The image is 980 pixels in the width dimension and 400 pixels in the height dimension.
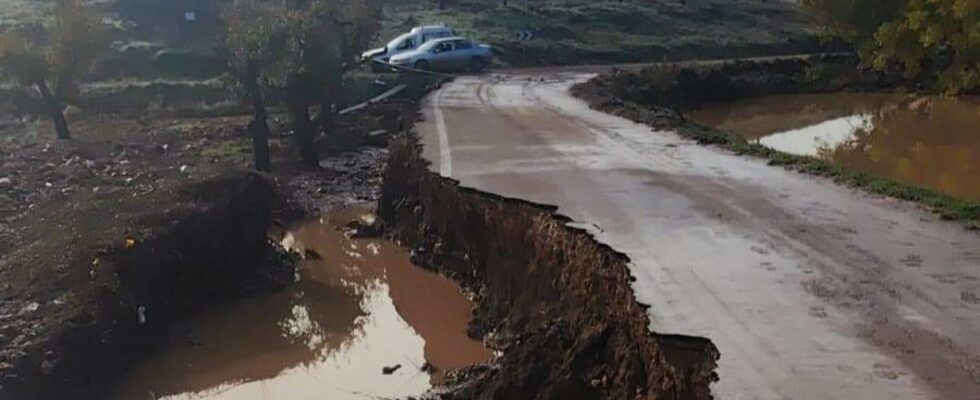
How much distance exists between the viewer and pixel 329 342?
13.8 meters

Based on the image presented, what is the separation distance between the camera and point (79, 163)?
2259cm

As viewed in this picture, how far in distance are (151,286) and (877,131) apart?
64.7 ft

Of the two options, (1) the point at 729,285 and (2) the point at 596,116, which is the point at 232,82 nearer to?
(2) the point at 596,116

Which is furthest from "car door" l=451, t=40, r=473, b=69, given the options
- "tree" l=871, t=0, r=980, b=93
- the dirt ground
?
"tree" l=871, t=0, r=980, b=93

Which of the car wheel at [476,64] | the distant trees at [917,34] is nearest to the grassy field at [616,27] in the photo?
the car wheel at [476,64]

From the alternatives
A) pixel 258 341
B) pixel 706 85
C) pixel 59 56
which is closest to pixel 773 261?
pixel 258 341

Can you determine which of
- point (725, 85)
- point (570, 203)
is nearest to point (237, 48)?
point (570, 203)

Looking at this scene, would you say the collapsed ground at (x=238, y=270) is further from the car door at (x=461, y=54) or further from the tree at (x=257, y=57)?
the car door at (x=461, y=54)

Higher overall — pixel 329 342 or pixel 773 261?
pixel 773 261

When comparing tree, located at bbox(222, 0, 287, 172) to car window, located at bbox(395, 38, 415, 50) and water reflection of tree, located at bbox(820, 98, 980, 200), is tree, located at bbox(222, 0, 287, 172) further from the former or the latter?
car window, located at bbox(395, 38, 415, 50)

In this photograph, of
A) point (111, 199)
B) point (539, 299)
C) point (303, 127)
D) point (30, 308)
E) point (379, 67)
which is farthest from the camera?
point (379, 67)

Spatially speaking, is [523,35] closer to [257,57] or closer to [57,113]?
[57,113]

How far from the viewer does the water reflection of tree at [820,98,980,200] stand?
19455 mm

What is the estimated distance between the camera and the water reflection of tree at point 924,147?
19455 millimetres
